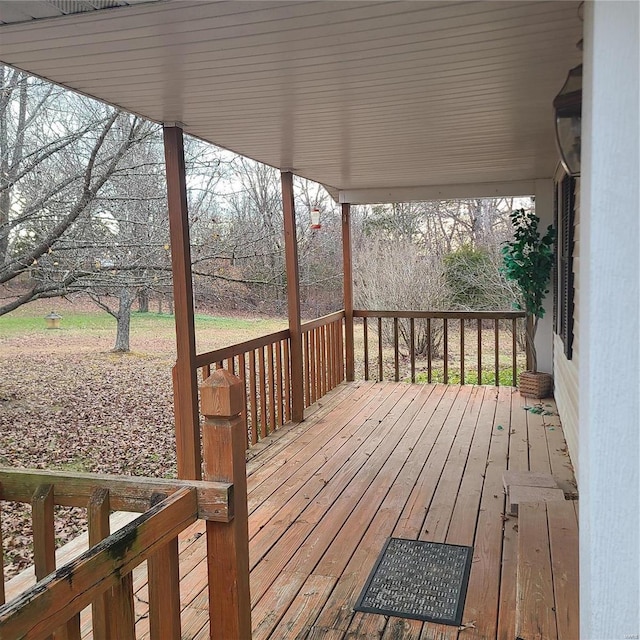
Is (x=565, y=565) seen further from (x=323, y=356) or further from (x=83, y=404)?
(x=83, y=404)

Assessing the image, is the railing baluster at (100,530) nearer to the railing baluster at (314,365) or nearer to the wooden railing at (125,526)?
the wooden railing at (125,526)

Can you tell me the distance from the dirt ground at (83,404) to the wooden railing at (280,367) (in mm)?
1783

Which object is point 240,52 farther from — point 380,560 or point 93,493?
point 380,560

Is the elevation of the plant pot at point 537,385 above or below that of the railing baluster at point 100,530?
below

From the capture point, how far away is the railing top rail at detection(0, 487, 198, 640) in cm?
110

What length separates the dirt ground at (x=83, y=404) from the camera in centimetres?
670

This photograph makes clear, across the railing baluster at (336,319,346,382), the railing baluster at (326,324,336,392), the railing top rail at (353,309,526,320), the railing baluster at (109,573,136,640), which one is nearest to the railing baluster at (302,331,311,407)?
the railing baluster at (326,324,336,392)

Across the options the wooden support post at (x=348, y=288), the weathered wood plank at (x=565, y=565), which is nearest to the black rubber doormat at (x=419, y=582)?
the weathered wood plank at (x=565, y=565)

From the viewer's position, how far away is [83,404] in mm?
8133

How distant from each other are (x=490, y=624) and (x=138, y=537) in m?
1.64

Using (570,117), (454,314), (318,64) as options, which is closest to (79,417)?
(454,314)

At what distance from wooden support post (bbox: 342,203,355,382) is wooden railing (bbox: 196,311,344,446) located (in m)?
0.13

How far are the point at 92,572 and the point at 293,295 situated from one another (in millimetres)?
4468

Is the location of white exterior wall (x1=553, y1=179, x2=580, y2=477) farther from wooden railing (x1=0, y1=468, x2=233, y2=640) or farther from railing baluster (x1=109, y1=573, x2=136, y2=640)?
railing baluster (x1=109, y1=573, x2=136, y2=640)
